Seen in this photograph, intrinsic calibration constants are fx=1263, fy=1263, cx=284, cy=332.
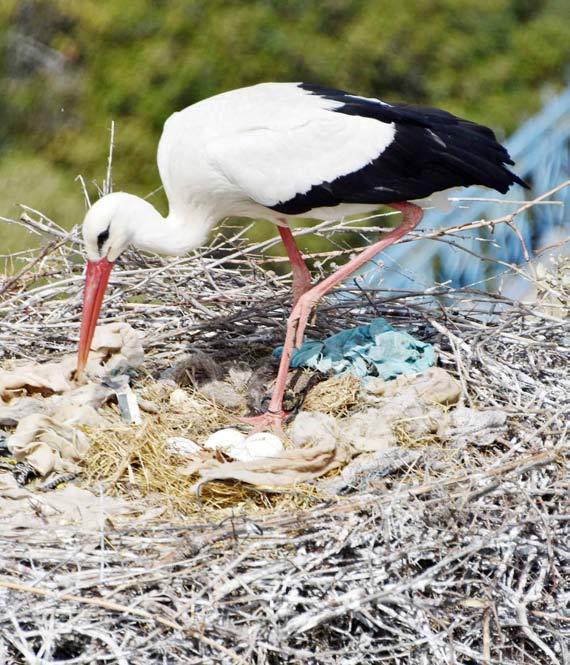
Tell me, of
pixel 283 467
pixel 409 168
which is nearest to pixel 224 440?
pixel 283 467

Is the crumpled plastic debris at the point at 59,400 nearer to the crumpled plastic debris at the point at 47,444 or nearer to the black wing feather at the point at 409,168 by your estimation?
the crumpled plastic debris at the point at 47,444

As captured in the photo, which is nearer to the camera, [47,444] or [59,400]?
[47,444]

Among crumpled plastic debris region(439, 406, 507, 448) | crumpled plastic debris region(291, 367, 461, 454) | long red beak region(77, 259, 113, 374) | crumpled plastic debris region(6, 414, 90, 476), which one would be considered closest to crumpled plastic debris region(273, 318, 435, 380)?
crumpled plastic debris region(291, 367, 461, 454)

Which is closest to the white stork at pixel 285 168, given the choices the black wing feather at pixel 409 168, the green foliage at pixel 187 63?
the black wing feather at pixel 409 168

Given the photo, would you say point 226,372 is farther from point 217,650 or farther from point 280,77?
point 280,77

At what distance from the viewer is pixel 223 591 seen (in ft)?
11.0

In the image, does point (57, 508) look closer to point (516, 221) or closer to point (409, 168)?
point (409, 168)

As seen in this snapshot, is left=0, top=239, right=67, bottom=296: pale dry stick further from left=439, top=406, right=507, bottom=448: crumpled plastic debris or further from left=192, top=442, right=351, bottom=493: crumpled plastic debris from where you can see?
left=439, top=406, right=507, bottom=448: crumpled plastic debris

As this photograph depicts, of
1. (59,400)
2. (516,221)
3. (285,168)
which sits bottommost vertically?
(59,400)

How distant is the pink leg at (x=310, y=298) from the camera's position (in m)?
4.68

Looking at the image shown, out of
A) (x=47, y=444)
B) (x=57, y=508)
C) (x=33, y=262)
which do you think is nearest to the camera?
(x=57, y=508)

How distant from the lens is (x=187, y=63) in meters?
8.27

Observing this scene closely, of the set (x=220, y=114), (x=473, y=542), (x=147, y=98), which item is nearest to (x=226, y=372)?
(x=220, y=114)

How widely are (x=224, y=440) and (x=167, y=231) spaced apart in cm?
82
